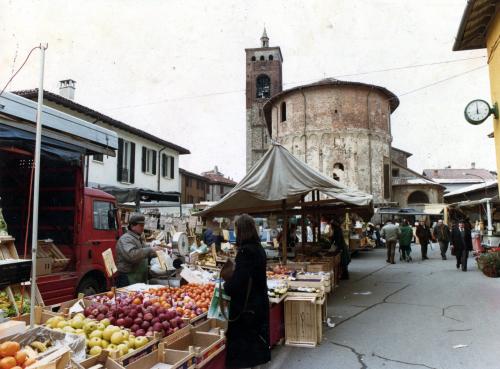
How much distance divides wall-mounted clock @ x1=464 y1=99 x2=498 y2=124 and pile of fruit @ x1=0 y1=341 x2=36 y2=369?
36.1 feet

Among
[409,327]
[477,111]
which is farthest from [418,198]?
[409,327]

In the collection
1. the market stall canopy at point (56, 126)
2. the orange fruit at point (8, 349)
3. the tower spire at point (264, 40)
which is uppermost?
the tower spire at point (264, 40)

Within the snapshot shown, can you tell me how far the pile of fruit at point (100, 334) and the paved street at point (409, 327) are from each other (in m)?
2.36

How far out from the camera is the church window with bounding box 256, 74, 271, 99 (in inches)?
2072

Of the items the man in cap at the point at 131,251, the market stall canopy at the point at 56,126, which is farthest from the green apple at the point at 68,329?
the market stall canopy at the point at 56,126

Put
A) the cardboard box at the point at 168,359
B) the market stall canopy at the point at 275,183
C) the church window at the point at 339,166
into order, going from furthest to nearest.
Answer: the church window at the point at 339,166 < the market stall canopy at the point at 275,183 < the cardboard box at the point at 168,359

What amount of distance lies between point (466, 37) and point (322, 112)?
80.5 ft

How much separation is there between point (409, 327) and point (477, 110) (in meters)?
6.39

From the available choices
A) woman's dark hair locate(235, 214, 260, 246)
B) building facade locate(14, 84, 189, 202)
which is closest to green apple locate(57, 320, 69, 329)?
woman's dark hair locate(235, 214, 260, 246)

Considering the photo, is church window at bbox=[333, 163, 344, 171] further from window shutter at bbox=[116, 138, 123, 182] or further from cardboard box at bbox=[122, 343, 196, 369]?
cardboard box at bbox=[122, 343, 196, 369]

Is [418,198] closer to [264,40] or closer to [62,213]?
[264,40]

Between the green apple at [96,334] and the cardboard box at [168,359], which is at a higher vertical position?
the green apple at [96,334]

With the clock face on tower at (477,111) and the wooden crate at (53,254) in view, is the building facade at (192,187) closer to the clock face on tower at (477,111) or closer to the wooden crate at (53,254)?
the clock face on tower at (477,111)

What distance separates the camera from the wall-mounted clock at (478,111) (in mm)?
10328
